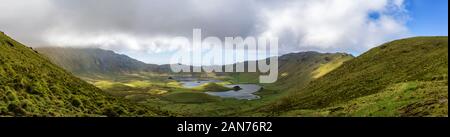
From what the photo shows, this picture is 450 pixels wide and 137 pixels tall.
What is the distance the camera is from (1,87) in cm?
4962

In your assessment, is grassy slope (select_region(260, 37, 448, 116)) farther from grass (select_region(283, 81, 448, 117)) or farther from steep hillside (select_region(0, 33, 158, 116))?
steep hillside (select_region(0, 33, 158, 116))

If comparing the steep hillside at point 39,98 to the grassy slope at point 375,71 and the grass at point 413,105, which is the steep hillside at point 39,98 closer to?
the grass at point 413,105

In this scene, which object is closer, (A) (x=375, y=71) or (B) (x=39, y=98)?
(B) (x=39, y=98)

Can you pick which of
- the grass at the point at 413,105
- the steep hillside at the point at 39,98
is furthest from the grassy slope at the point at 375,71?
the steep hillside at the point at 39,98

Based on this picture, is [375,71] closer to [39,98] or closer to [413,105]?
[413,105]

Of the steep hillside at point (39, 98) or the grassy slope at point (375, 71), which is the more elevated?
the grassy slope at point (375, 71)

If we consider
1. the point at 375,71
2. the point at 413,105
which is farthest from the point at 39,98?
the point at 375,71

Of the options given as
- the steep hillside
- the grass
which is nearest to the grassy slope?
the grass
